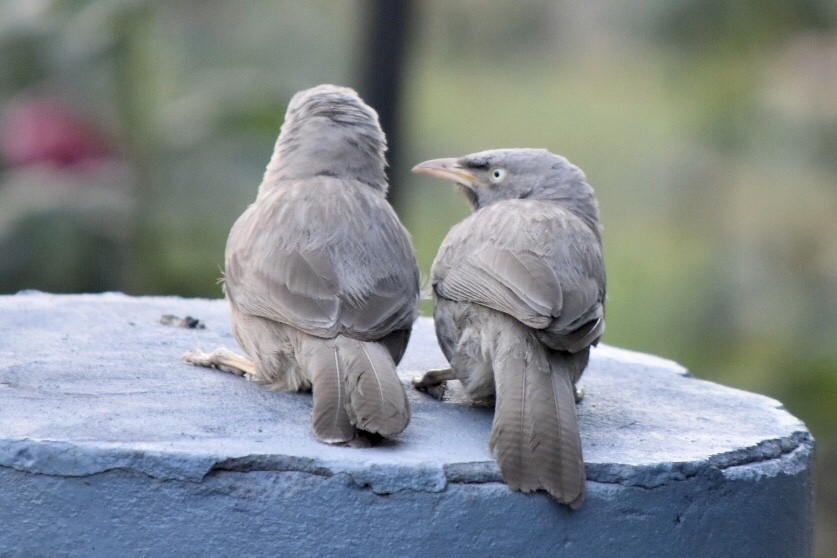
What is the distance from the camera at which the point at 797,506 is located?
157 inches

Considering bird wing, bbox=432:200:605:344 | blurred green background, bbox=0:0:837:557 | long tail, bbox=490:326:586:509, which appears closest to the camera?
long tail, bbox=490:326:586:509

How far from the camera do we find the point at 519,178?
4.84 metres

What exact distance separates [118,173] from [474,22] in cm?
649

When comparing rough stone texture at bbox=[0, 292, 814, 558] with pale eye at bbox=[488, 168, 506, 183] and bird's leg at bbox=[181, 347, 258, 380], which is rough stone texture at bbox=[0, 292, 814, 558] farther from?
pale eye at bbox=[488, 168, 506, 183]

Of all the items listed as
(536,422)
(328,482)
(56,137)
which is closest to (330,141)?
(536,422)

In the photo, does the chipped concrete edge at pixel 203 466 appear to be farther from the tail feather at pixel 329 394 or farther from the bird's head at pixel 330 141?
the bird's head at pixel 330 141

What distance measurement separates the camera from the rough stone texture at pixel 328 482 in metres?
3.34

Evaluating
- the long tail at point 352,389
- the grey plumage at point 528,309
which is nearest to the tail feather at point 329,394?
the long tail at point 352,389

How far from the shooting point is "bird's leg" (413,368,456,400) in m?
4.43

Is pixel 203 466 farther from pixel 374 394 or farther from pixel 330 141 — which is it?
pixel 330 141

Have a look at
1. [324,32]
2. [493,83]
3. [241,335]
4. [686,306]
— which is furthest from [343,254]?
[493,83]

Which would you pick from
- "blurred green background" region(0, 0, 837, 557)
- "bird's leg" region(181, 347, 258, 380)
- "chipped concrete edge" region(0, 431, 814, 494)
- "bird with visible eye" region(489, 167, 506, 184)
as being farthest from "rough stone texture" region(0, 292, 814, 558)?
"blurred green background" region(0, 0, 837, 557)

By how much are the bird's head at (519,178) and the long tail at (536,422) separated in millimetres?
875

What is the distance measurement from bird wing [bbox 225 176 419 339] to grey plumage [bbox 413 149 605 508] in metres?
0.20
